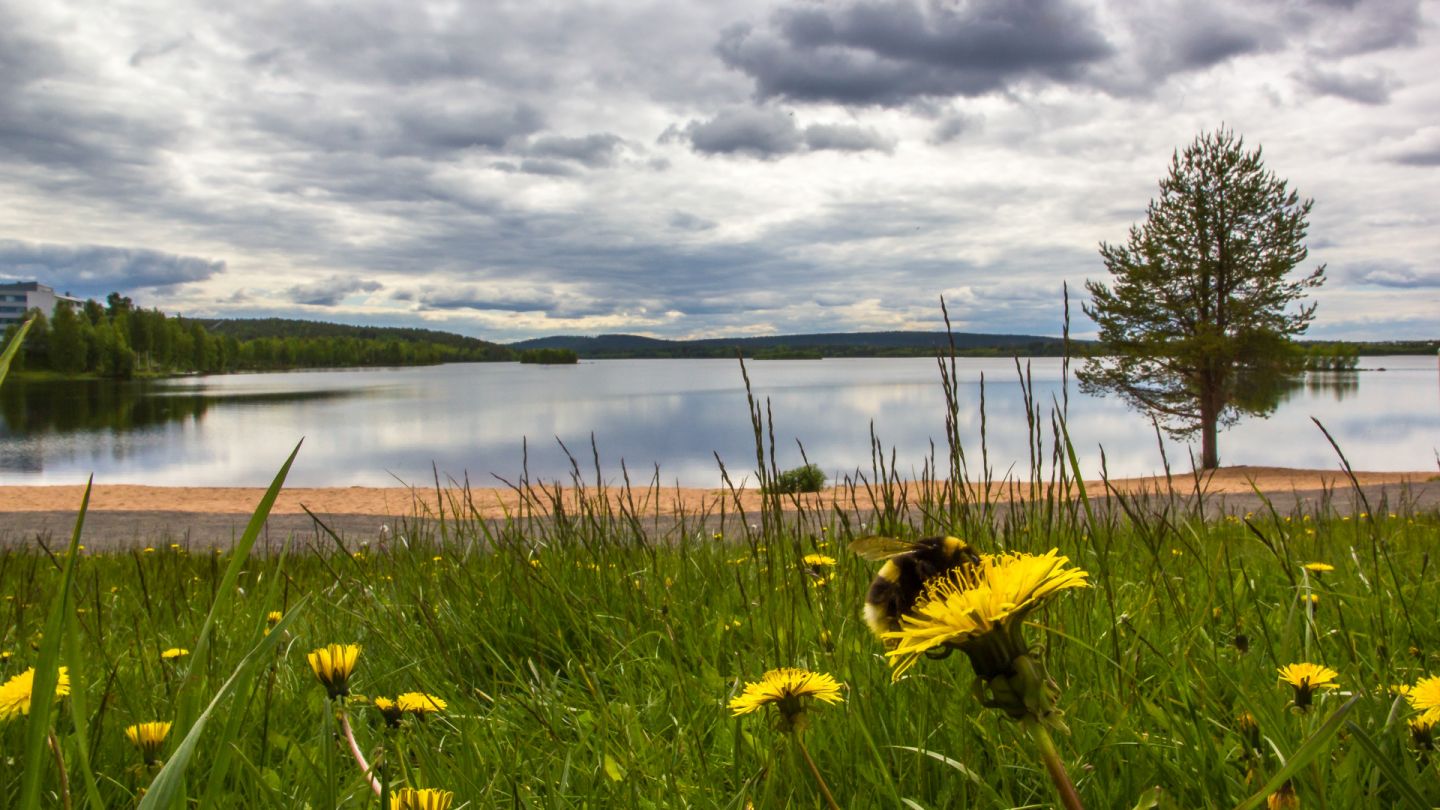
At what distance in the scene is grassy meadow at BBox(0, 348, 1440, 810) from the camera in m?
1.29

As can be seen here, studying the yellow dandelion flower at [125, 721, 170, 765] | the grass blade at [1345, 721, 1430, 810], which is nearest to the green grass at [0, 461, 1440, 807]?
the grass blade at [1345, 721, 1430, 810]

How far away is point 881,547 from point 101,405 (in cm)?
8299

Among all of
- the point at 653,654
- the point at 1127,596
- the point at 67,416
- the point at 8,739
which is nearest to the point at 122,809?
the point at 8,739

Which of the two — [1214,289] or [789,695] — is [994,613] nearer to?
[789,695]

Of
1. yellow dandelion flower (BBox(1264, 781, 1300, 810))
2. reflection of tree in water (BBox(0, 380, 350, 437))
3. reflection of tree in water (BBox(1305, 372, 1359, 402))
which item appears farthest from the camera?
reflection of tree in water (BBox(1305, 372, 1359, 402))

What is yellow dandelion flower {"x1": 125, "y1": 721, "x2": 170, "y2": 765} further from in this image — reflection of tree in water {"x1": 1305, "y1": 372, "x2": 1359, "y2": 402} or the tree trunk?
reflection of tree in water {"x1": 1305, "y1": 372, "x2": 1359, "y2": 402}

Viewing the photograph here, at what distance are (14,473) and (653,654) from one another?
120 feet

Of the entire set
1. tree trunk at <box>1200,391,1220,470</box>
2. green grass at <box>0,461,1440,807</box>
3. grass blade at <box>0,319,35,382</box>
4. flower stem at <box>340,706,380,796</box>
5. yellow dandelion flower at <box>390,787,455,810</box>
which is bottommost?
tree trunk at <box>1200,391,1220,470</box>

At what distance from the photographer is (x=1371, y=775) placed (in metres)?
1.33

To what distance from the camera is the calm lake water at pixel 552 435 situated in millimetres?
30656

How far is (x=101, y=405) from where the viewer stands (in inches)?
2613

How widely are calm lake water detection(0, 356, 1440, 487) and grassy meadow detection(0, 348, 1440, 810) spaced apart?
1090cm

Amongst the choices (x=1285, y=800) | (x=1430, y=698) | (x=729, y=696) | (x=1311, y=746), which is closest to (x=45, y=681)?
(x=1311, y=746)

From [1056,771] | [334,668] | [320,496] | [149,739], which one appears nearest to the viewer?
[1056,771]
